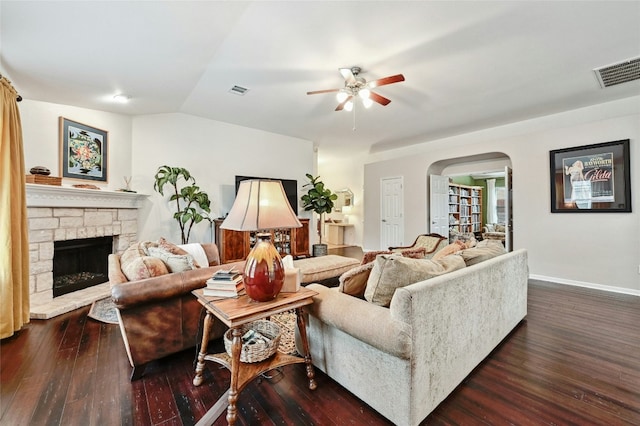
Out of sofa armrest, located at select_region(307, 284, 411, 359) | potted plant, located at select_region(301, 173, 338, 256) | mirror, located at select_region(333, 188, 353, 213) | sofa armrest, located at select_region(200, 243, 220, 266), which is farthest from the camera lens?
mirror, located at select_region(333, 188, 353, 213)

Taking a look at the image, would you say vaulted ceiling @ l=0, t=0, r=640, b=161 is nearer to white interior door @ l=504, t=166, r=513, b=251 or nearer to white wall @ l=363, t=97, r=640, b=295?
white wall @ l=363, t=97, r=640, b=295

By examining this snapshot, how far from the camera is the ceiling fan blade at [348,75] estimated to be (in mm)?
2957

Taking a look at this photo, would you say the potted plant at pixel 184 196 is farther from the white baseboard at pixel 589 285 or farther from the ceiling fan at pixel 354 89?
Answer: the white baseboard at pixel 589 285

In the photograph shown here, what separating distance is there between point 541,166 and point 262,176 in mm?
5137

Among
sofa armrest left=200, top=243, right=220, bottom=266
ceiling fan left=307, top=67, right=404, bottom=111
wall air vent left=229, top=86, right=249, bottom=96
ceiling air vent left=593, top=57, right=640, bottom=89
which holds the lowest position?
sofa armrest left=200, top=243, right=220, bottom=266

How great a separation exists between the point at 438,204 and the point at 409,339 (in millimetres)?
5331

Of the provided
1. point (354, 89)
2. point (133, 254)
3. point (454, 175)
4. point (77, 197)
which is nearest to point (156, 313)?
point (133, 254)

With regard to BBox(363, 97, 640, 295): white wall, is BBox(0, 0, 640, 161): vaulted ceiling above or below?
above

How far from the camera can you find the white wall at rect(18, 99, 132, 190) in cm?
326

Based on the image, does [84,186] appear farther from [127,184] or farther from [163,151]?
[163,151]

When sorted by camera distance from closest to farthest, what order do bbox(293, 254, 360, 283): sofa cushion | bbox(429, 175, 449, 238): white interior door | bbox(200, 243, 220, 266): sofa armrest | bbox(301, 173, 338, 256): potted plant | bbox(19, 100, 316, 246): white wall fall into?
1. bbox(293, 254, 360, 283): sofa cushion
2. bbox(200, 243, 220, 266): sofa armrest
3. bbox(19, 100, 316, 246): white wall
4. bbox(429, 175, 449, 238): white interior door
5. bbox(301, 173, 338, 256): potted plant

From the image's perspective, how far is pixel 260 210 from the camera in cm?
156

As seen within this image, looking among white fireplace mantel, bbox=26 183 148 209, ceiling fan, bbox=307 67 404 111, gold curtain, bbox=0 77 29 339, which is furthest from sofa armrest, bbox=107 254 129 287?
ceiling fan, bbox=307 67 404 111

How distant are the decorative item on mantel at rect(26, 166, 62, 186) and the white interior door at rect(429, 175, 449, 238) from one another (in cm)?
628
